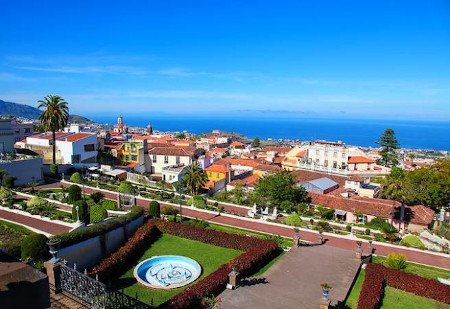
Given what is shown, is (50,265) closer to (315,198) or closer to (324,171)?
(315,198)

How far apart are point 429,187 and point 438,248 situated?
1926 centimetres

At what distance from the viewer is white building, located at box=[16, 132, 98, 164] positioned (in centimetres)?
5262

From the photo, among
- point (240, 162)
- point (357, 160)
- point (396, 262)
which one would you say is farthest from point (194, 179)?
point (357, 160)

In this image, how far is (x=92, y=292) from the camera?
461 inches

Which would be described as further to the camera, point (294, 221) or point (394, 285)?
point (294, 221)

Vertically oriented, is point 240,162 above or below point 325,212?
above

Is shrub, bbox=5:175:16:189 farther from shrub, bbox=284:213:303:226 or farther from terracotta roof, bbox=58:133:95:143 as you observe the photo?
shrub, bbox=284:213:303:226

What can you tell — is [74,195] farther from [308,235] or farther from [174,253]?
[308,235]

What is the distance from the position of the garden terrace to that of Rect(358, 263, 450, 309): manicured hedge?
236 inches

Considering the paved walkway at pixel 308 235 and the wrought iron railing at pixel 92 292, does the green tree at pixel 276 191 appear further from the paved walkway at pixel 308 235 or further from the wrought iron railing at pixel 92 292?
the wrought iron railing at pixel 92 292

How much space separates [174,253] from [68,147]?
1398 inches

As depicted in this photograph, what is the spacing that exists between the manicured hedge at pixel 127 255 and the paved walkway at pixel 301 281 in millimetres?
6620

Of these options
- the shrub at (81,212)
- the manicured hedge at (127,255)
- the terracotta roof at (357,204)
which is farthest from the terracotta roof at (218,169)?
the shrub at (81,212)

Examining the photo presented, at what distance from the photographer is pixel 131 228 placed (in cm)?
2569
